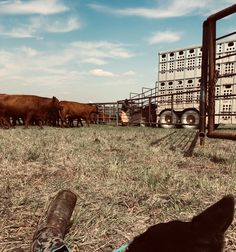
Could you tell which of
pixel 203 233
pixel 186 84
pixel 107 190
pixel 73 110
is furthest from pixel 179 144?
pixel 73 110

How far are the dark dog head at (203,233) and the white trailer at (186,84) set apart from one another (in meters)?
13.4

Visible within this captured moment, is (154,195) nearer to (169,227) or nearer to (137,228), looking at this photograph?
(137,228)

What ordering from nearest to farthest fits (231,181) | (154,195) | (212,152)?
(154,195), (231,181), (212,152)

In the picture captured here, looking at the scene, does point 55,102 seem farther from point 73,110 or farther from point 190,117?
point 190,117

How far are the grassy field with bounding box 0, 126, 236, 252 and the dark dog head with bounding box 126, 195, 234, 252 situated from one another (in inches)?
41.6

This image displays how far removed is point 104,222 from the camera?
2.12 meters

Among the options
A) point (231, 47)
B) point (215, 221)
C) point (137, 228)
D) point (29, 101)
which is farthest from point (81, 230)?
point (231, 47)

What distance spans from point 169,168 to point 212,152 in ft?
5.26

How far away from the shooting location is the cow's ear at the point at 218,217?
0.78 meters

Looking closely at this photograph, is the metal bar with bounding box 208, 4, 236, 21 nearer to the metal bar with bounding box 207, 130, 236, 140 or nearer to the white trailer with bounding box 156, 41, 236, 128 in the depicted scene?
the metal bar with bounding box 207, 130, 236, 140

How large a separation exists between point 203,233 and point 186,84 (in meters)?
16.4

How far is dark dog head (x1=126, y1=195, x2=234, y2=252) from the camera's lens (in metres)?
0.79

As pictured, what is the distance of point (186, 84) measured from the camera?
658 inches

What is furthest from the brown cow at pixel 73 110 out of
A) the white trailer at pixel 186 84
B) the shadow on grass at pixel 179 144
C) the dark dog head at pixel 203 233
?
the dark dog head at pixel 203 233
